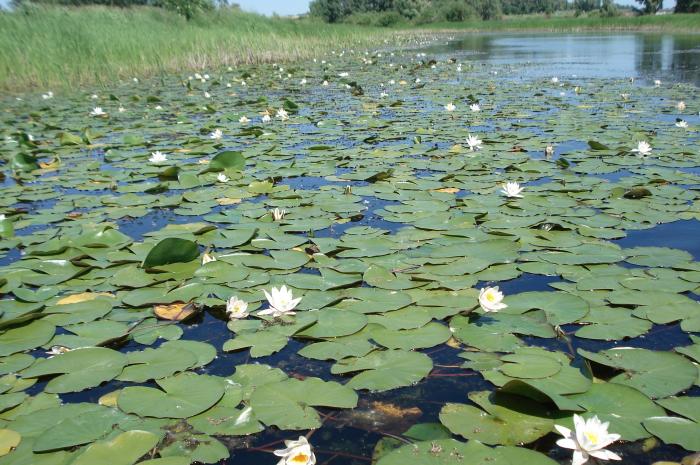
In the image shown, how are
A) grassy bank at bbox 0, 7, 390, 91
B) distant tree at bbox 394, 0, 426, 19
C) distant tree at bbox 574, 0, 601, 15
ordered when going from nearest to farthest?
grassy bank at bbox 0, 7, 390, 91
distant tree at bbox 394, 0, 426, 19
distant tree at bbox 574, 0, 601, 15

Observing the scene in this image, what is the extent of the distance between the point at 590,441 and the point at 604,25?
3334cm

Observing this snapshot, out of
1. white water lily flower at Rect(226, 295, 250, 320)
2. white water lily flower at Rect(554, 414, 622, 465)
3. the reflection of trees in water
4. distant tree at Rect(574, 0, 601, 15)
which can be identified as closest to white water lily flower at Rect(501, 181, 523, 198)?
white water lily flower at Rect(226, 295, 250, 320)

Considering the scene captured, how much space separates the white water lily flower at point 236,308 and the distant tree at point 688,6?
134 feet

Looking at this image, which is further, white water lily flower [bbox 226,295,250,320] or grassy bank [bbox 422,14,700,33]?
grassy bank [bbox 422,14,700,33]

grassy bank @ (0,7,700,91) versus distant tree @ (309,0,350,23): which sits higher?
distant tree @ (309,0,350,23)

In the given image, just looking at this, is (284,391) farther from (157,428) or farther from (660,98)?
(660,98)

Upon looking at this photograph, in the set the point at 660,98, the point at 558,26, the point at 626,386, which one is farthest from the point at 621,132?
the point at 558,26

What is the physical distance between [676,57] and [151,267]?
12429 millimetres

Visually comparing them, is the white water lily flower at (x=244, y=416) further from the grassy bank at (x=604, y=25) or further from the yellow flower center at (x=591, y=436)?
the grassy bank at (x=604, y=25)

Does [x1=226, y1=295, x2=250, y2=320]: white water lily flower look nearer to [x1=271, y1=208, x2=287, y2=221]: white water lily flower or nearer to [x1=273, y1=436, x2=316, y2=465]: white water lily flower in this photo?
[x1=273, y1=436, x2=316, y2=465]: white water lily flower

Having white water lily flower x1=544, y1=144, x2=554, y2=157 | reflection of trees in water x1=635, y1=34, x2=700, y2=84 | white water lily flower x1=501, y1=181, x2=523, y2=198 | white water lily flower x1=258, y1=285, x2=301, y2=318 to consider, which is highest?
reflection of trees in water x1=635, y1=34, x2=700, y2=84

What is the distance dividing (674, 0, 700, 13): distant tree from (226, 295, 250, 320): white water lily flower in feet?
134

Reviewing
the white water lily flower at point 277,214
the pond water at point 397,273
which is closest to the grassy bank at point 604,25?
the pond water at point 397,273

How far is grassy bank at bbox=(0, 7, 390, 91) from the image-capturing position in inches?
313
